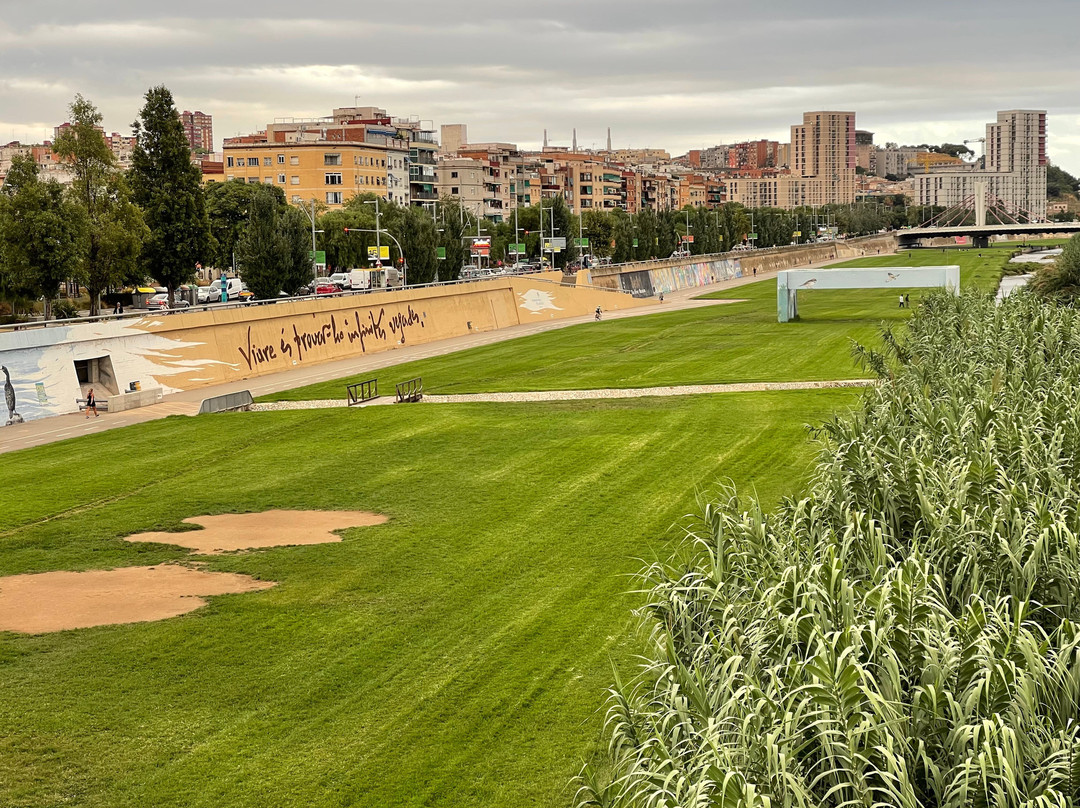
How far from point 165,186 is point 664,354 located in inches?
1062

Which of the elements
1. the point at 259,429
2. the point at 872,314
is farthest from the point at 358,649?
the point at 872,314

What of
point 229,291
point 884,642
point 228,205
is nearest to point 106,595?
point 884,642

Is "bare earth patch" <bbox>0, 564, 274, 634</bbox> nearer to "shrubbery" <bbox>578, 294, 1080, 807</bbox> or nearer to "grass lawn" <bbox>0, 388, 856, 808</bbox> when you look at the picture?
"grass lawn" <bbox>0, 388, 856, 808</bbox>

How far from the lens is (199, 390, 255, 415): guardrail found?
4947 cm

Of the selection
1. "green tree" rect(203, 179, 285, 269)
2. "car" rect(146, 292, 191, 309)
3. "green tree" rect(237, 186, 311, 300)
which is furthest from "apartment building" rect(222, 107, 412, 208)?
"green tree" rect(237, 186, 311, 300)

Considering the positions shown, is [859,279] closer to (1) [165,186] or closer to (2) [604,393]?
(2) [604,393]

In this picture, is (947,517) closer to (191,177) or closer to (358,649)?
(358,649)

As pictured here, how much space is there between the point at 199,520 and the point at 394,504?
4.66 metres

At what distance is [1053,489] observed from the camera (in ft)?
52.5

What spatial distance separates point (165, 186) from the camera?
208 ft

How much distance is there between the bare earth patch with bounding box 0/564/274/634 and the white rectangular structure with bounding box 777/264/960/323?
56080 mm

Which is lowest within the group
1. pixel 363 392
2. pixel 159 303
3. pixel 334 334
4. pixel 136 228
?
pixel 363 392

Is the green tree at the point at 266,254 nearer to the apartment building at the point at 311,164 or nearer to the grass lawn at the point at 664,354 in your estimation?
the grass lawn at the point at 664,354

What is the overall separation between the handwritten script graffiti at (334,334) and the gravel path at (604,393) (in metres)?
10.2
